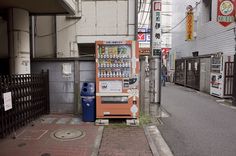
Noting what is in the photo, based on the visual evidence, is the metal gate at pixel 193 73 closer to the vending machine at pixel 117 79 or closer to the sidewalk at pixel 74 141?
the vending machine at pixel 117 79

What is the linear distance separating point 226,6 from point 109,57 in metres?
7.22

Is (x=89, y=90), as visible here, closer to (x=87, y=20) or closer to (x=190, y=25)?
(x=87, y=20)

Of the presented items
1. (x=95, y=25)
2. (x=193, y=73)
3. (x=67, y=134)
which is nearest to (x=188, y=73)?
(x=193, y=73)

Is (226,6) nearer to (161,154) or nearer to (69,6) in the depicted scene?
(69,6)

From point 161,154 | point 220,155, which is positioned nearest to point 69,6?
point 161,154

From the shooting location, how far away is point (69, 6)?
19.3 ft

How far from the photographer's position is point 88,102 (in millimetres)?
5938

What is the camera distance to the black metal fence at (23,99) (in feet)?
15.4

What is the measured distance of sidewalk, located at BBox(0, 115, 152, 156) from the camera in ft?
13.4

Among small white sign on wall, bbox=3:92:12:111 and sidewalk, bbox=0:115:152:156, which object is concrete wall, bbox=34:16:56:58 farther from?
small white sign on wall, bbox=3:92:12:111

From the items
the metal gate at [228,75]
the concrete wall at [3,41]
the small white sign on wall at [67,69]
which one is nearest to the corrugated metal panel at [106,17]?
the small white sign on wall at [67,69]

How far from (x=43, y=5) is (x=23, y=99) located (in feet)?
8.87

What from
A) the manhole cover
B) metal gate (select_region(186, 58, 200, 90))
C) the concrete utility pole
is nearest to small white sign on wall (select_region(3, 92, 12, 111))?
the manhole cover

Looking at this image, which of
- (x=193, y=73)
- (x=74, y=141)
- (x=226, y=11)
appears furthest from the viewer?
(x=193, y=73)
